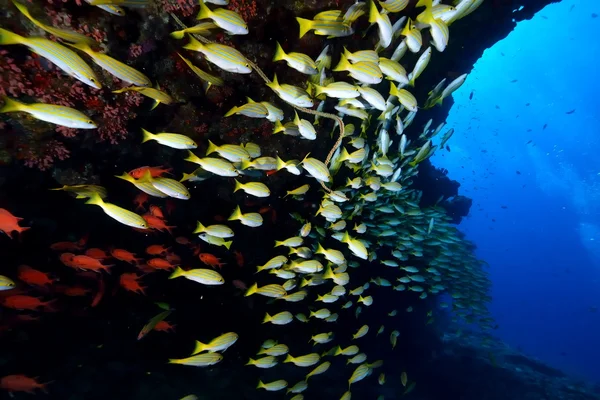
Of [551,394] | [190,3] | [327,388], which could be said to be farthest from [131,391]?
[551,394]

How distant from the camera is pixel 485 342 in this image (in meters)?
20.4

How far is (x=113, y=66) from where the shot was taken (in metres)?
2.60

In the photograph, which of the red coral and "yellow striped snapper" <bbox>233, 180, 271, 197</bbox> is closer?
the red coral

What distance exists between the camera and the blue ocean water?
5191 cm

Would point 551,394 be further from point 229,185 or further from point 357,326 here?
point 229,185

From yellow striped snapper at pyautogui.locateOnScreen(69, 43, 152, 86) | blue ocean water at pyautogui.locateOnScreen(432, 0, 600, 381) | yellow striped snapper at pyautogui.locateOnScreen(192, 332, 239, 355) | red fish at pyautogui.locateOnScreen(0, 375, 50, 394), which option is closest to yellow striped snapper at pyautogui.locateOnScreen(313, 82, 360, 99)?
yellow striped snapper at pyautogui.locateOnScreen(69, 43, 152, 86)

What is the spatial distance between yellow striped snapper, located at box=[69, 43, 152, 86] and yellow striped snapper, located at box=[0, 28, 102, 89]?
0.22 m

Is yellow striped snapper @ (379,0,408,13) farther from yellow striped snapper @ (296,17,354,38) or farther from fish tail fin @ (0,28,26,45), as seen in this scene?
fish tail fin @ (0,28,26,45)

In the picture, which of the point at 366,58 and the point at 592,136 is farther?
the point at 592,136

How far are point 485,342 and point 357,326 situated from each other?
42.8 feet

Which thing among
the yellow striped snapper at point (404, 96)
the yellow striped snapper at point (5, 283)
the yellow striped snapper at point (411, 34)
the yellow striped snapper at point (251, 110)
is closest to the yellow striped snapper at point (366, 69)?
the yellow striped snapper at point (411, 34)

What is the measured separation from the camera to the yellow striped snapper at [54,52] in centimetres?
215

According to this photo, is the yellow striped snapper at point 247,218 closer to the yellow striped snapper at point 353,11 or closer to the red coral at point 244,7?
the red coral at point 244,7

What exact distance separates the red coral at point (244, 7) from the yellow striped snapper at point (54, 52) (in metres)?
2.56
